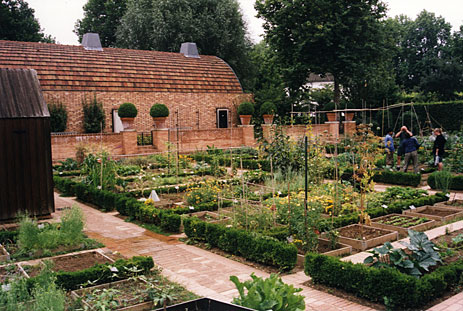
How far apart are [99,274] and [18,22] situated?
116 ft

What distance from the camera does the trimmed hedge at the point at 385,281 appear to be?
5203 mm

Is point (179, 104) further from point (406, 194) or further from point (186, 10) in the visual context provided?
point (406, 194)

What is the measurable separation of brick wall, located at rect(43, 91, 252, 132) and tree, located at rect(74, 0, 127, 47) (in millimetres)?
19264

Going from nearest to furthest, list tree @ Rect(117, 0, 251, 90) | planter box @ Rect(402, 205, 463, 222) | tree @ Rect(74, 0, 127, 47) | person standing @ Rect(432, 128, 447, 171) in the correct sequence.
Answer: planter box @ Rect(402, 205, 463, 222) < person standing @ Rect(432, 128, 447, 171) < tree @ Rect(117, 0, 251, 90) < tree @ Rect(74, 0, 127, 47)

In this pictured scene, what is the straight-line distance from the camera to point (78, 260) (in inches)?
277

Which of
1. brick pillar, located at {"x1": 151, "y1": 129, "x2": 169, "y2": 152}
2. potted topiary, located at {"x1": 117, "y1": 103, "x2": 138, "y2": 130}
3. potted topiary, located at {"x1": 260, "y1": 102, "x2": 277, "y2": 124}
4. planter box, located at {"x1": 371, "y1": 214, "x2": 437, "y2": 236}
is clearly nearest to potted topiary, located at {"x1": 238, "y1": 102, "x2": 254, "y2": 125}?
potted topiary, located at {"x1": 260, "y1": 102, "x2": 277, "y2": 124}

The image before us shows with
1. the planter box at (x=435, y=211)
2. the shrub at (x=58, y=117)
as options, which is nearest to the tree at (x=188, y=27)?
the shrub at (x=58, y=117)

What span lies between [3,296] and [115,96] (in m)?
19.5

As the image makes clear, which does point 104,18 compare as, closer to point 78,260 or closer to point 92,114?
point 92,114

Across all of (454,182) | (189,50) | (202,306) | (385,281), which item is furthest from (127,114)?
(202,306)

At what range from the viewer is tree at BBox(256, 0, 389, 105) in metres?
25.5

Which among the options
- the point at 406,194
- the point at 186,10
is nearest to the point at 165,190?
the point at 406,194

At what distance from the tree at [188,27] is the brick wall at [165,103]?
27.8 ft

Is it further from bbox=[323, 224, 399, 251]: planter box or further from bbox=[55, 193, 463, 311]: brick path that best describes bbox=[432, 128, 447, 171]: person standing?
bbox=[323, 224, 399, 251]: planter box
